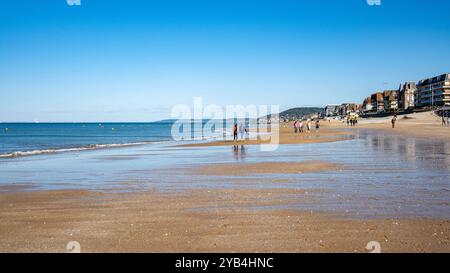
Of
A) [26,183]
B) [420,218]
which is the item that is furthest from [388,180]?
[26,183]

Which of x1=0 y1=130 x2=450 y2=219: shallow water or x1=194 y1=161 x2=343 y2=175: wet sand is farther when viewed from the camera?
x1=194 y1=161 x2=343 y2=175: wet sand

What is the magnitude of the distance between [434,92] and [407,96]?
94.4 feet

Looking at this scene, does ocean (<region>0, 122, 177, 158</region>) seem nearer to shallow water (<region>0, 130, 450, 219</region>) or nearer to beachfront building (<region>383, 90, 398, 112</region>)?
shallow water (<region>0, 130, 450, 219</region>)

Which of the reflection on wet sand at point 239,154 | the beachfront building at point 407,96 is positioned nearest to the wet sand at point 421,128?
the reflection on wet sand at point 239,154

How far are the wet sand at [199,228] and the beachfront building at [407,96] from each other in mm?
170206

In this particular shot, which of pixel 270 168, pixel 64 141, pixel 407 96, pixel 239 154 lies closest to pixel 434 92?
pixel 407 96

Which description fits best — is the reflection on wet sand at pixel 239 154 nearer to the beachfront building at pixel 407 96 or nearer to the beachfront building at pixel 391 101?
the beachfront building at pixel 407 96

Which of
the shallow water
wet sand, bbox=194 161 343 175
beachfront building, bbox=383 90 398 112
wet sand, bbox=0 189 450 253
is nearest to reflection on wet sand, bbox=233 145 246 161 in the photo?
wet sand, bbox=194 161 343 175

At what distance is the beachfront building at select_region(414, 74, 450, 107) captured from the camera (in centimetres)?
13050

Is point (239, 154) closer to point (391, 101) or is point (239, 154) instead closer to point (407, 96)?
point (407, 96)

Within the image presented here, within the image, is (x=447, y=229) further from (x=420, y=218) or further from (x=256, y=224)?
(x=256, y=224)

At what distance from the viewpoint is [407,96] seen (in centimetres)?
16750

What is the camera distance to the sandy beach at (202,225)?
238 inches

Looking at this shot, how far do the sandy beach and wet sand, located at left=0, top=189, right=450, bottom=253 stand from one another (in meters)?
0.01
